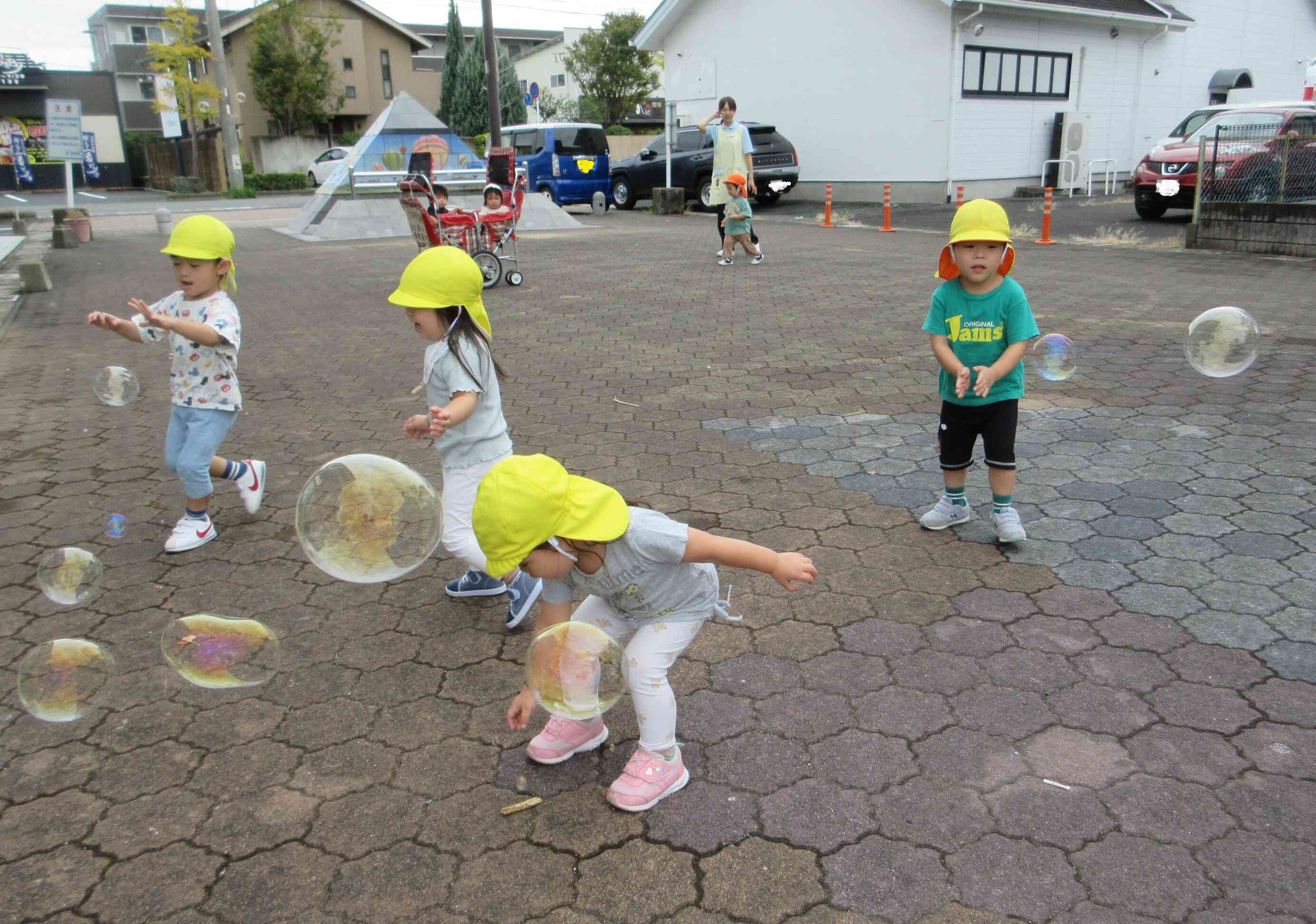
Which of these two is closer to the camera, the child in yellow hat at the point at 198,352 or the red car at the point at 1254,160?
the child in yellow hat at the point at 198,352

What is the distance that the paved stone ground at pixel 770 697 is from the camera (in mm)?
2428

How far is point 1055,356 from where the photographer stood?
5.01 m

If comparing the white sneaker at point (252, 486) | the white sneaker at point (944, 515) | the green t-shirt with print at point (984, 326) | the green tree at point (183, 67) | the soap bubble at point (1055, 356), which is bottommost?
the white sneaker at point (944, 515)

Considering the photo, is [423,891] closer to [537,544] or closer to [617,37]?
[537,544]

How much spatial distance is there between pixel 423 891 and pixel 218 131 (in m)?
45.6

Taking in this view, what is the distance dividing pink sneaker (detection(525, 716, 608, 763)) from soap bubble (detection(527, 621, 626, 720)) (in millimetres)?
367

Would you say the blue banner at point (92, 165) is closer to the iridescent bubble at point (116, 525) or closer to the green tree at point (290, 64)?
the green tree at point (290, 64)

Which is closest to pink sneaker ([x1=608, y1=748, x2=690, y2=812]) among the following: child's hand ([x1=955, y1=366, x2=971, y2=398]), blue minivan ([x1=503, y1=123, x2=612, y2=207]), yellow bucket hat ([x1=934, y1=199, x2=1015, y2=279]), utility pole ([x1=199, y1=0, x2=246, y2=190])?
child's hand ([x1=955, y1=366, x2=971, y2=398])

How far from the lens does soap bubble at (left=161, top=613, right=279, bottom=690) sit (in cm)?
309

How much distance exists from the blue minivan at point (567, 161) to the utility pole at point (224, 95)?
45.4 ft

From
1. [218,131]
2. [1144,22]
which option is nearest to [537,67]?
[218,131]

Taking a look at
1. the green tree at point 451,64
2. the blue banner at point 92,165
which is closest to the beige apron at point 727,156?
the green tree at point 451,64

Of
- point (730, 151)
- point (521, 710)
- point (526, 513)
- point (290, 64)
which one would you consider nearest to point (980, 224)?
point (526, 513)

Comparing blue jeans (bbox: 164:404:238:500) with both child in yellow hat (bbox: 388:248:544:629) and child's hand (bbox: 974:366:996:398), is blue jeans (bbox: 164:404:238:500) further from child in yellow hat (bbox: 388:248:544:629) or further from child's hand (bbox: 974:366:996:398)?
child's hand (bbox: 974:366:996:398)
